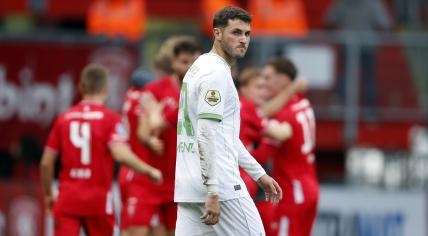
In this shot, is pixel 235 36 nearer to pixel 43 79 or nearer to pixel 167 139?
pixel 167 139

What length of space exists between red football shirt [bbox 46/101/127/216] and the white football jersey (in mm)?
3053

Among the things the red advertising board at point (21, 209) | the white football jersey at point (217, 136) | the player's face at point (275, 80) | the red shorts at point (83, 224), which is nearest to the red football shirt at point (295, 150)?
the player's face at point (275, 80)

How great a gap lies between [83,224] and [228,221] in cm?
349

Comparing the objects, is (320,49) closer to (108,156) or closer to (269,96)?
(269,96)

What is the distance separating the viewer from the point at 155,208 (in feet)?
42.9

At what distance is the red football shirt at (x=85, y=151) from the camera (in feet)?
40.6

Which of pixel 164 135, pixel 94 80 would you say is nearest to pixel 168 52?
pixel 164 135

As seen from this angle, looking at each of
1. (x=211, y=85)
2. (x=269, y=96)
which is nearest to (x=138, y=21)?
(x=269, y=96)

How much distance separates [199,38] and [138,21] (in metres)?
1.02

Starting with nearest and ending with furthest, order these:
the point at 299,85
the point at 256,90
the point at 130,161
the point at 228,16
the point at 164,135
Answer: the point at 228,16 < the point at 130,161 < the point at 164,135 < the point at 299,85 < the point at 256,90

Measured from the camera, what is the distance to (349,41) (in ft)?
62.6

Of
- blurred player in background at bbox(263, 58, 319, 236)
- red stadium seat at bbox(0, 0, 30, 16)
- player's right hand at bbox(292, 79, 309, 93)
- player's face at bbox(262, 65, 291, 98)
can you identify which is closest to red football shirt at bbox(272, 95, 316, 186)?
blurred player in background at bbox(263, 58, 319, 236)

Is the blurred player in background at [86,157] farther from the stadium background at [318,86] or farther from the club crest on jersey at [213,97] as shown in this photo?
the stadium background at [318,86]

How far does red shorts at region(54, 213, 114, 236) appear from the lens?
40.4 ft
